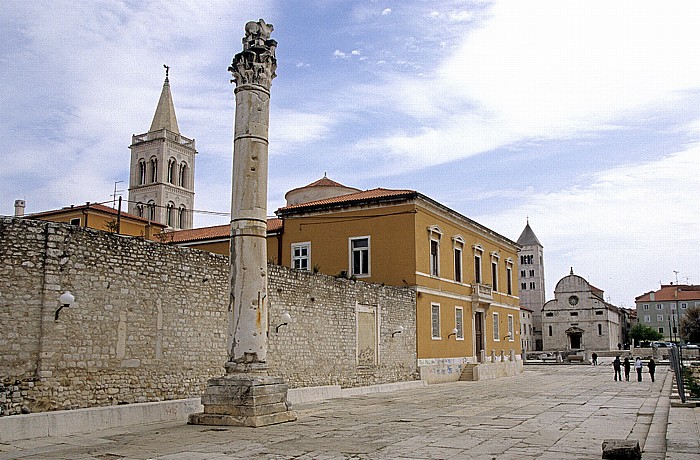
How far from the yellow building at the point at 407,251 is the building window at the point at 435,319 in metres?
0.04

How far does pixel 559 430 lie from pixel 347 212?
16574mm

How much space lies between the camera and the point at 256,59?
575 inches

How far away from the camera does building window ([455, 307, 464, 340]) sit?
30.2 m

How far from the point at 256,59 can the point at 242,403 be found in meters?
7.39

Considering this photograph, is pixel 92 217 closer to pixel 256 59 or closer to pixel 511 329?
pixel 256 59

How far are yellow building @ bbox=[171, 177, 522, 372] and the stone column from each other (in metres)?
9.87

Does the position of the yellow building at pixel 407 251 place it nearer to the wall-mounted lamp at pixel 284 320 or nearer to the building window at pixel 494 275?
the building window at pixel 494 275

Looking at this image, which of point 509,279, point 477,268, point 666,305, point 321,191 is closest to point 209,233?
point 321,191

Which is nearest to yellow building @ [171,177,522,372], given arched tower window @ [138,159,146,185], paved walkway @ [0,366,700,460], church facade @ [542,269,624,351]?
paved walkway @ [0,366,700,460]

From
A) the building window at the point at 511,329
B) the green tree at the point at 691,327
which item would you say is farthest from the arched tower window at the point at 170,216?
the green tree at the point at 691,327

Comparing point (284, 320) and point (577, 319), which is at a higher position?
point (577, 319)

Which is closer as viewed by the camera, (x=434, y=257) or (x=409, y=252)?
(x=409, y=252)

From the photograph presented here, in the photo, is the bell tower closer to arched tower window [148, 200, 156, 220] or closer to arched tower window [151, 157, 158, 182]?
arched tower window [151, 157, 158, 182]

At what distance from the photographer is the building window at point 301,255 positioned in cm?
2821
